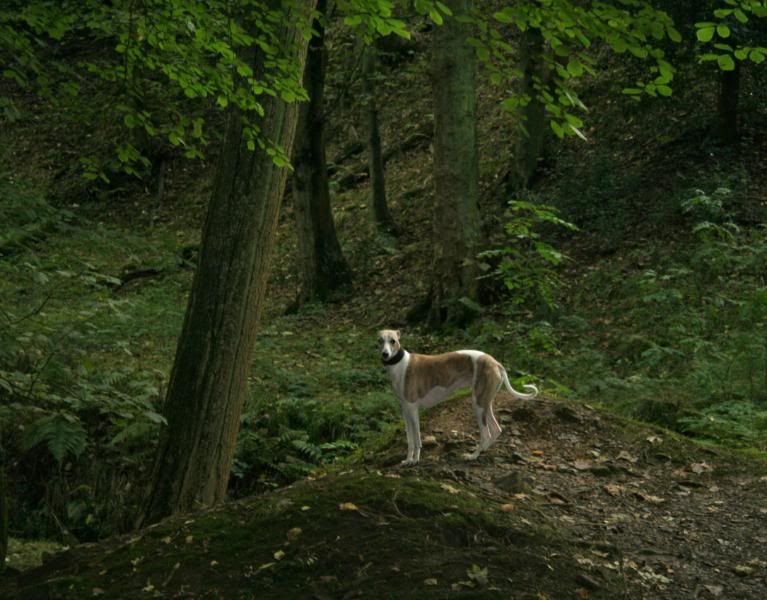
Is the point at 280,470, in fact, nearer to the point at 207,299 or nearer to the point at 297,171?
the point at 207,299

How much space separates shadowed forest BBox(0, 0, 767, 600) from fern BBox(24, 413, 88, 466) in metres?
0.04

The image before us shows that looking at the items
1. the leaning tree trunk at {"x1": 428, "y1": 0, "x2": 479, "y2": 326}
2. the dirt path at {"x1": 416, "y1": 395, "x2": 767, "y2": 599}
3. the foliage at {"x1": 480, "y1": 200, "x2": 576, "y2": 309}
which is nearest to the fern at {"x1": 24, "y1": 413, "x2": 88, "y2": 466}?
the dirt path at {"x1": 416, "y1": 395, "x2": 767, "y2": 599}

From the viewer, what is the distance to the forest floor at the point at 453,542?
4.38 meters

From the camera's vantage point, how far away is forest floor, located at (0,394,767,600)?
4.38m

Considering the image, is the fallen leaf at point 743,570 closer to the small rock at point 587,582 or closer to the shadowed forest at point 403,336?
the shadowed forest at point 403,336

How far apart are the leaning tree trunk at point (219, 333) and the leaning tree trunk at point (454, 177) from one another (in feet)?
23.8

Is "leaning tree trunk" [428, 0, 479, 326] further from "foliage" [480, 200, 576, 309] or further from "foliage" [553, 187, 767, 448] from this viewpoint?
"foliage" [553, 187, 767, 448]

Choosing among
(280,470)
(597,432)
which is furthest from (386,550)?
(280,470)

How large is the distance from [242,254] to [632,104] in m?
12.7

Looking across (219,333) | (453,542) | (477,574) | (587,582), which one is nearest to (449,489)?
(453,542)

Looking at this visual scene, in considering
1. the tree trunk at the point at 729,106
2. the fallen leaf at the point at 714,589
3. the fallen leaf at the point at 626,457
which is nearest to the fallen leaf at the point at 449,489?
the fallen leaf at the point at 714,589

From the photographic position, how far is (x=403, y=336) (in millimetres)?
13328

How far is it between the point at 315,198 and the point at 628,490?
1074 centimetres

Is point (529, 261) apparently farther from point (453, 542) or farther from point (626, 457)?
point (453, 542)
